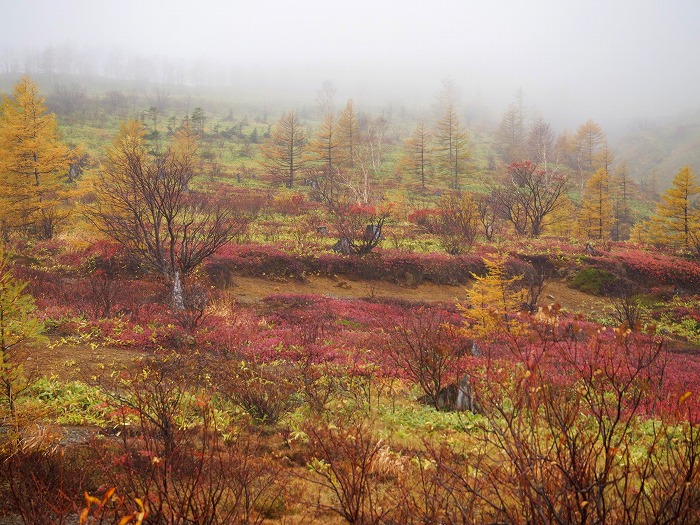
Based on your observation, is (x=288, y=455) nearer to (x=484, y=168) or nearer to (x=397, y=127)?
(x=484, y=168)

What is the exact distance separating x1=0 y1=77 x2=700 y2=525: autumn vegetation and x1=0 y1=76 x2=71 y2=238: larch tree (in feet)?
0.47

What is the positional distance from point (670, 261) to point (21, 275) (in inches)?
1265

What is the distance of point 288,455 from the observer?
5129mm

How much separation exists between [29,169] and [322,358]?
2473 centimetres

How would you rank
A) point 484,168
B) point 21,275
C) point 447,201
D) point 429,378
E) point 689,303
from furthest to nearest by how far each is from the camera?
point 484,168, point 447,201, point 689,303, point 21,275, point 429,378

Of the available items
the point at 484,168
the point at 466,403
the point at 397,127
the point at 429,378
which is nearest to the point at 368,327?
the point at 429,378

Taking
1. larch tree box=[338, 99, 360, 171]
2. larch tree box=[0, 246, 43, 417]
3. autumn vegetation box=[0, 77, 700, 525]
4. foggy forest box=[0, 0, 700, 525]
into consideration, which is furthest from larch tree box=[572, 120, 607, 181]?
larch tree box=[0, 246, 43, 417]

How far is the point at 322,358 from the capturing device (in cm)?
1010

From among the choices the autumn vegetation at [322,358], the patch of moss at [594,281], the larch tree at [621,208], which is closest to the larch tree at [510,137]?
the larch tree at [621,208]

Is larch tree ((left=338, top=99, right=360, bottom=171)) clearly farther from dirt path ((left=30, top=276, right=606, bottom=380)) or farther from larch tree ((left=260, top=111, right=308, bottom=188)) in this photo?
dirt path ((left=30, top=276, right=606, bottom=380))

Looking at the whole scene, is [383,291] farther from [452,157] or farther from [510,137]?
[510,137]

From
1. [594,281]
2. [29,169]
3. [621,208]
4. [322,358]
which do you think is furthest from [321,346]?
[621,208]

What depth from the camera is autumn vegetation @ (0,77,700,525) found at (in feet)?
10.2

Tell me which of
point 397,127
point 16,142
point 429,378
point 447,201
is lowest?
point 429,378
